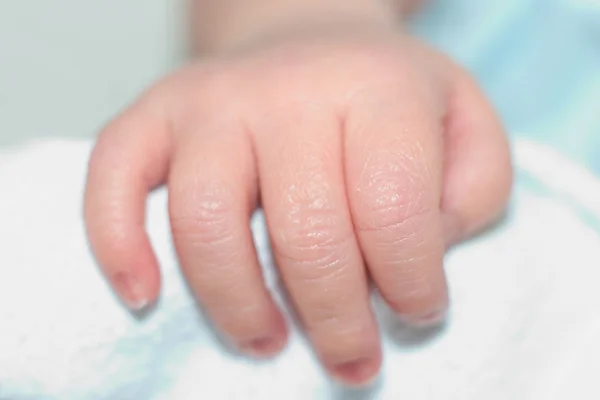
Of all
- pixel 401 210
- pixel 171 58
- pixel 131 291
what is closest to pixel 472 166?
pixel 401 210

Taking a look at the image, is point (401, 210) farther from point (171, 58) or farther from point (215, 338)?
point (171, 58)

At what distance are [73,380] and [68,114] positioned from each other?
0.50 meters

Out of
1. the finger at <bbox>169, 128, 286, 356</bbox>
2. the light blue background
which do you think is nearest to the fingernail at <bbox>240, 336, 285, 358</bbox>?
the finger at <bbox>169, 128, 286, 356</bbox>

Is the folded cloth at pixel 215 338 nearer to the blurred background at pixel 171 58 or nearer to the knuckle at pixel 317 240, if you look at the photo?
→ the knuckle at pixel 317 240

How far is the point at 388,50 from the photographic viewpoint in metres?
0.39

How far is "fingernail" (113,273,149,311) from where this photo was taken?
326mm

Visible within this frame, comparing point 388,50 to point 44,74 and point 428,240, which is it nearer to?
point 428,240

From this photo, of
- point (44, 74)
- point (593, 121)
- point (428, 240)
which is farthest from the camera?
point (44, 74)

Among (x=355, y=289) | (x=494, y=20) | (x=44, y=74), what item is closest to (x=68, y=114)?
(x=44, y=74)

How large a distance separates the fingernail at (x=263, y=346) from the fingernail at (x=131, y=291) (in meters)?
0.05

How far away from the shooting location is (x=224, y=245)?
0.33 m

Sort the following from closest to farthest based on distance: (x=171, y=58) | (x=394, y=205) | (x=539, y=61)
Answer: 1. (x=394, y=205)
2. (x=539, y=61)
3. (x=171, y=58)

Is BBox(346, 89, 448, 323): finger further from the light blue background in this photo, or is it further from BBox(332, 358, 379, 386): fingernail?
the light blue background

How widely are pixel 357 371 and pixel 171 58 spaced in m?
0.58
